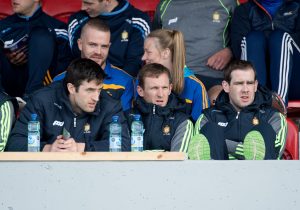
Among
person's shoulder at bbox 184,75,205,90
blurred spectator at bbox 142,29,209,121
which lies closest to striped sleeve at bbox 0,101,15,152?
blurred spectator at bbox 142,29,209,121

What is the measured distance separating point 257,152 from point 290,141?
0.89 metres

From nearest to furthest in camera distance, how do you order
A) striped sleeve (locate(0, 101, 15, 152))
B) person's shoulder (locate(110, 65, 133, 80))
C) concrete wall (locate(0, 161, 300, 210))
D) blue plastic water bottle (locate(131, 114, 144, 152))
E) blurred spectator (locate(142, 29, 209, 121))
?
concrete wall (locate(0, 161, 300, 210)), blue plastic water bottle (locate(131, 114, 144, 152)), striped sleeve (locate(0, 101, 15, 152)), blurred spectator (locate(142, 29, 209, 121)), person's shoulder (locate(110, 65, 133, 80))

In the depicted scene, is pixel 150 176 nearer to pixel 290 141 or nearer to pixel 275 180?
pixel 275 180

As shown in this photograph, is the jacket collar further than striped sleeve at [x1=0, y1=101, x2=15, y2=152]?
Yes

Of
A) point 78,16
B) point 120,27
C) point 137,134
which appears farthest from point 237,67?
point 78,16

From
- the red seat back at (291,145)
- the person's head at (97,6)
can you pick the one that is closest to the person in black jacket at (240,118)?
the red seat back at (291,145)

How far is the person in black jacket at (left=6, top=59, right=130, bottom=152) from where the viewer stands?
480 cm

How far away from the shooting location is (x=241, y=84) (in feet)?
16.5

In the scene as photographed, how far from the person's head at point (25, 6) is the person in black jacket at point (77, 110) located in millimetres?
1186

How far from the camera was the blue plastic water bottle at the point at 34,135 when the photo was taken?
446 cm

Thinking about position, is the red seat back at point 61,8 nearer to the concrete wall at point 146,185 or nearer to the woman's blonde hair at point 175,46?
the woman's blonde hair at point 175,46

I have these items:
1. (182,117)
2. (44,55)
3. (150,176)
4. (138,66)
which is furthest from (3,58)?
(150,176)

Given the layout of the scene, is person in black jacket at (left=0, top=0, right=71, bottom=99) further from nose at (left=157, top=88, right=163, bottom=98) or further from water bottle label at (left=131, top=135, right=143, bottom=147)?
water bottle label at (left=131, top=135, right=143, bottom=147)

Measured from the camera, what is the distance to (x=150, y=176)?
3.71 metres
